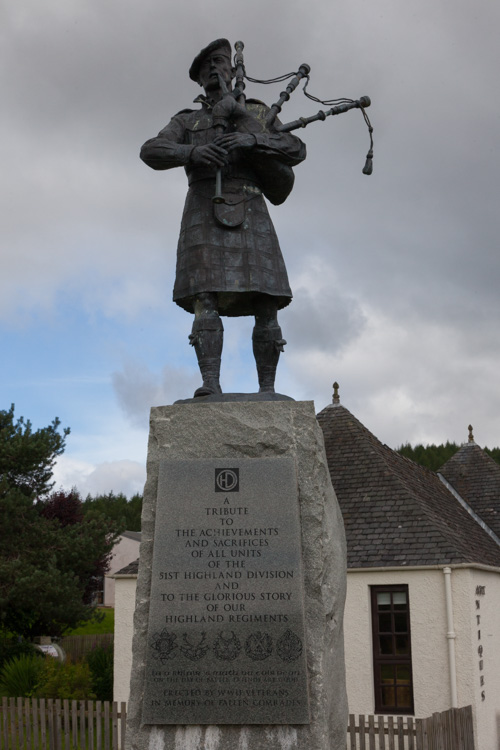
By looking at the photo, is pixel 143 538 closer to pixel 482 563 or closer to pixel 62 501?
pixel 482 563

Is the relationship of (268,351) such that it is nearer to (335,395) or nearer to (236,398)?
(236,398)

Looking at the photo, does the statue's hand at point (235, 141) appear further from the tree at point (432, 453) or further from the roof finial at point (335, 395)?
the tree at point (432, 453)

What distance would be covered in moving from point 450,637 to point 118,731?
568 centimetres

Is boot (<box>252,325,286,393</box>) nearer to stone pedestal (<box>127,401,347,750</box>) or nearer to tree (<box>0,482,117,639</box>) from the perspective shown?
stone pedestal (<box>127,401,347,750</box>)

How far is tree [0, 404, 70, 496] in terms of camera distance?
23.5 m

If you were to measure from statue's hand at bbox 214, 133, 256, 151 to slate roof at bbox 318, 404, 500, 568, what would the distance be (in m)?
10.3

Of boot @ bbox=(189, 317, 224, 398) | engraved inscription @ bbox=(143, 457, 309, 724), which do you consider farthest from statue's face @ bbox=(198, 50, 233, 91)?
engraved inscription @ bbox=(143, 457, 309, 724)

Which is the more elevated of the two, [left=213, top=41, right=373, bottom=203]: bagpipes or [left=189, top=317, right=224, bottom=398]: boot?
[left=213, top=41, right=373, bottom=203]: bagpipes

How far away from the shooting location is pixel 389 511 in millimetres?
15992

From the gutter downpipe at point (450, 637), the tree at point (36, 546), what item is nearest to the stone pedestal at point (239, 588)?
the gutter downpipe at point (450, 637)

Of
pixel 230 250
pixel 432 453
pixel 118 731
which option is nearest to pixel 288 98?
pixel 230 250

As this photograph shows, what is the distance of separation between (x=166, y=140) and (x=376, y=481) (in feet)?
38.7

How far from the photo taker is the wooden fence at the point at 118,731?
417 inches

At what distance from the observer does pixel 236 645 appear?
16.5 feet
